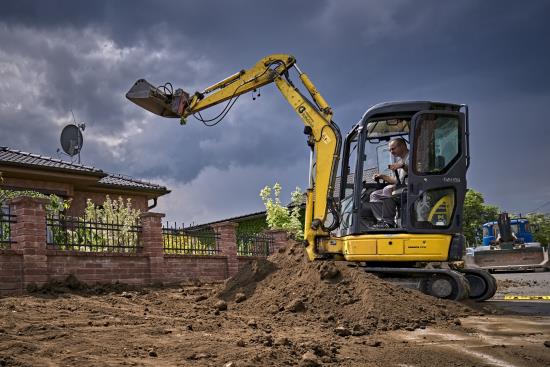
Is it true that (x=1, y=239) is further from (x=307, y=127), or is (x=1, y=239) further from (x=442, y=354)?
(x=442, y=354)

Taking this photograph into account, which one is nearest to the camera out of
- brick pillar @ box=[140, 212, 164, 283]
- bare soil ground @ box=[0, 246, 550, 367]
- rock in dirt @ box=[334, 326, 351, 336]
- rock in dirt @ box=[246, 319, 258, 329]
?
bare soil ground @ box=[0, 246, 550, 367]

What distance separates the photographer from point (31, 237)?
9672 millimetres

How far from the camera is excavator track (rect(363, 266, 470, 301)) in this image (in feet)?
26.7

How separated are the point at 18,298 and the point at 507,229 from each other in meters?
21.1

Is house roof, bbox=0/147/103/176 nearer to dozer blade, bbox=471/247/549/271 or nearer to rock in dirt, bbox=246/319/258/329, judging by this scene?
rock in dirt, bbox=246/319/258/329

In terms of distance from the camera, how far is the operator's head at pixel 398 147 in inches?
346

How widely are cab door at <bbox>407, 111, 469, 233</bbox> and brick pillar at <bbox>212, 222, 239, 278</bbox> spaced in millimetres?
7376

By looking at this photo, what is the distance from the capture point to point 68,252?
10297 millimetres

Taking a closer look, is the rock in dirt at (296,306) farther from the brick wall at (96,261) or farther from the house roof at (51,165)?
the house roof at (51,165)

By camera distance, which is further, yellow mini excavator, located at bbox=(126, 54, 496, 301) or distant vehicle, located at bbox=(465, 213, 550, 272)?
distant vehicle, located at bbox=(465, 213, 550, 272)

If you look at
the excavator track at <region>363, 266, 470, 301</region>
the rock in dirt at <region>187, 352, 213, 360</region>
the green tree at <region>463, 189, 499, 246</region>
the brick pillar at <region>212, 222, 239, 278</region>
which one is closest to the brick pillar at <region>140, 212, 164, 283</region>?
the brick pillar at <region>212, 222, 239, 278</region>

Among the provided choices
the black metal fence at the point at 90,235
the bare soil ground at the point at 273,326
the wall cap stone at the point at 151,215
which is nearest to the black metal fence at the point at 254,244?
the wall cap stone at the point at 151,215

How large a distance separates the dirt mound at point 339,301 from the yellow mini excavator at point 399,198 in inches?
20.4

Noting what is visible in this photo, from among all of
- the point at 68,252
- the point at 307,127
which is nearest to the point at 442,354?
the point at 307,127
